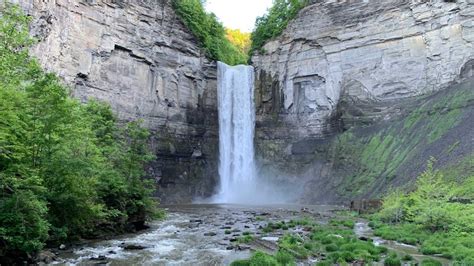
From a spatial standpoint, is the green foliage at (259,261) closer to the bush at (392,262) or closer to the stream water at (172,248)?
the stream water at (172,248)

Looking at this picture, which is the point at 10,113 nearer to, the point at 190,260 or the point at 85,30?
the point at 190,260

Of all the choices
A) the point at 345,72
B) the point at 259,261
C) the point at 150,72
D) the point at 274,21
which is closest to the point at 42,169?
the point at 259,261

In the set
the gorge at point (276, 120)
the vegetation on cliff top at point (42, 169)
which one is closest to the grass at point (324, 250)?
the gorge at point (276, 120)

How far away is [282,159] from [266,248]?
35.6 m

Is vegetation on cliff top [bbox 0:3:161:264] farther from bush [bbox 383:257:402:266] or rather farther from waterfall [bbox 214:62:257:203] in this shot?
waterfall [bbox 214:62:257:203]

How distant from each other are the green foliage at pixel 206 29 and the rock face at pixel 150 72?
1.10 meters

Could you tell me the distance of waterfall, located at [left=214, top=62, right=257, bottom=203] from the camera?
49688 millimetres

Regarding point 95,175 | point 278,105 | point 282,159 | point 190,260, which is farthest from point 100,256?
point 278,105

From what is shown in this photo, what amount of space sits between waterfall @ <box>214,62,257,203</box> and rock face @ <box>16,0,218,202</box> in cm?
103

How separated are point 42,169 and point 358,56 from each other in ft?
133

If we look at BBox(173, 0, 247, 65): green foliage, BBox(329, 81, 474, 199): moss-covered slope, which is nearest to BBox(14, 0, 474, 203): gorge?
BBox(329, 81, 474, 199): moss-covered slope

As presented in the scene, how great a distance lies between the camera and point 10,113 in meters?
11.2

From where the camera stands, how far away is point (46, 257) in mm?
12953

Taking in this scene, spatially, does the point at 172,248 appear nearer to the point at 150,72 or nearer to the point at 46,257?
the point at 46,257
